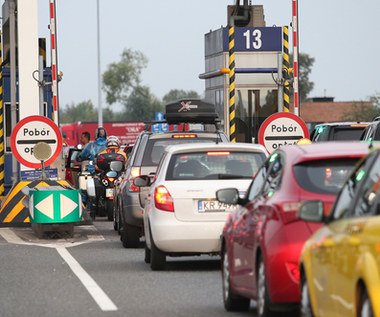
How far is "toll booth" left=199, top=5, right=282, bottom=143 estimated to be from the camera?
29109mm

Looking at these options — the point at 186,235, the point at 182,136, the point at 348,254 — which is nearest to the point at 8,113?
the point at 182,136

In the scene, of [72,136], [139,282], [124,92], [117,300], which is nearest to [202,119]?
[139,282]

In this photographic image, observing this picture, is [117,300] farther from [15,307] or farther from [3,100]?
[3,100]

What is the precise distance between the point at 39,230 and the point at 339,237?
1350 centimetres

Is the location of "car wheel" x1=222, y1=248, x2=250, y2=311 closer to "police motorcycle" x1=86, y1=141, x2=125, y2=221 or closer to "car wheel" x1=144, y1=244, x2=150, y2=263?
"car wheel" x1=144, y1=244, x2=150, y2=263

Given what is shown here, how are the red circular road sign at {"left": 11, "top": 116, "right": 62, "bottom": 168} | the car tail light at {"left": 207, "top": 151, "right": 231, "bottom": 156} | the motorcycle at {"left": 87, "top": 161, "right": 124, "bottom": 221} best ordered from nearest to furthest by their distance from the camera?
the car tail light at {"left": 207, "top": 151, "right": 231, "bottom": 156} → the red circular road sign at {"left": 11, "top": 116, "right": 62, "bottom": 168} → the motorcycle at {"left": 87, "top": 161, "right": 124, "bottom": 221}

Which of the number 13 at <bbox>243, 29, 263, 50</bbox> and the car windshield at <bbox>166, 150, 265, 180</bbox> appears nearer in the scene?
the car windshield at <bbox>166, 150, 265, 180</bbox>

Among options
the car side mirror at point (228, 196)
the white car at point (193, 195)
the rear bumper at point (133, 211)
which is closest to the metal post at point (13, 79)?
the rear bumper at point (133, 211)

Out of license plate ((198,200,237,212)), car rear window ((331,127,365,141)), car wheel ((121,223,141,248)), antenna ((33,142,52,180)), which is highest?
car rear window ((331,127,365,141))

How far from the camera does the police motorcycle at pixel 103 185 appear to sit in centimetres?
2502

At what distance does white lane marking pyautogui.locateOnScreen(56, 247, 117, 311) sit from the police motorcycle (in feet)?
24.8

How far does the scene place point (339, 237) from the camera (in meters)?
7.12

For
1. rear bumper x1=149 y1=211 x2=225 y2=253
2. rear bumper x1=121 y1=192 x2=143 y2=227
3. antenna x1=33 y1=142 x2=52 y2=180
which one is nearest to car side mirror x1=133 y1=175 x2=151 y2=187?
rear bumper x1=121 y1=192 x2=143 y2=227

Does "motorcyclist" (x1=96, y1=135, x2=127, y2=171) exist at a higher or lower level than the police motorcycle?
higher
